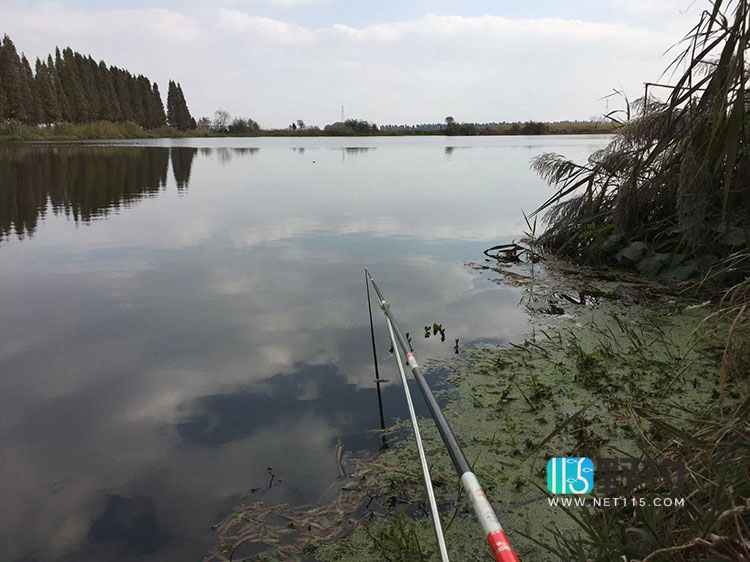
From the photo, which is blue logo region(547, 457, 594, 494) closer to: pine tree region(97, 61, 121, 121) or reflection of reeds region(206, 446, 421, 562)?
reflection of reeds region(206, 446, 421, 562)

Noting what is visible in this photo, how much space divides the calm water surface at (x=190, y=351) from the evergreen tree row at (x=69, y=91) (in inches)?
2009

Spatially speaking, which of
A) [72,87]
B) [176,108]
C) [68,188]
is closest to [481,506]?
[68,188]

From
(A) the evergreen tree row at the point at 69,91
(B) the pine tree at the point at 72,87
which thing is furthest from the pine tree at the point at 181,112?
(B) the pine tree at the point at 72,87

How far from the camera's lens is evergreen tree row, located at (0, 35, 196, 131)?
176 feet

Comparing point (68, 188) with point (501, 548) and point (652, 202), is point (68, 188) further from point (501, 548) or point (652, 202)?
point (501, 548)

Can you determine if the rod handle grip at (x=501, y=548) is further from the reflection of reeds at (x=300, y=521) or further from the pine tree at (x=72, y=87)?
the pine tree at (x=72, y=87)

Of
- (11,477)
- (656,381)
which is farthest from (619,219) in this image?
(11,477)

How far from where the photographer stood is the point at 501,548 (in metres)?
1.12

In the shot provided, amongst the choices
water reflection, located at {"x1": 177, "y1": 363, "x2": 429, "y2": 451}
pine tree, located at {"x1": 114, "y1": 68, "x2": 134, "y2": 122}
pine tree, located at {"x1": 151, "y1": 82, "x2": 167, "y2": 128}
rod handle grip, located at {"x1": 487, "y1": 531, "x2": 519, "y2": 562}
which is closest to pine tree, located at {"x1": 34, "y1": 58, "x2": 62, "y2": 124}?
pine tree, located at {"x1": 114, "y1": 68, "x2": 134, "y2": 122}

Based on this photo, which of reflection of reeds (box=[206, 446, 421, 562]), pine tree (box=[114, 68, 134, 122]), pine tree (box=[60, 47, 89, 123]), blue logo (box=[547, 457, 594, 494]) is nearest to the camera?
reflection of reeds (box=[206, 446, 421, 562])

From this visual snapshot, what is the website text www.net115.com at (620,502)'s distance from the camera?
2035 millimetres

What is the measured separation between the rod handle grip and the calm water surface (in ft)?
6.75

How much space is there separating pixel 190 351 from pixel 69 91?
71.0 meters

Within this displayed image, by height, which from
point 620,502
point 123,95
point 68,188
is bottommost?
point 620,502
